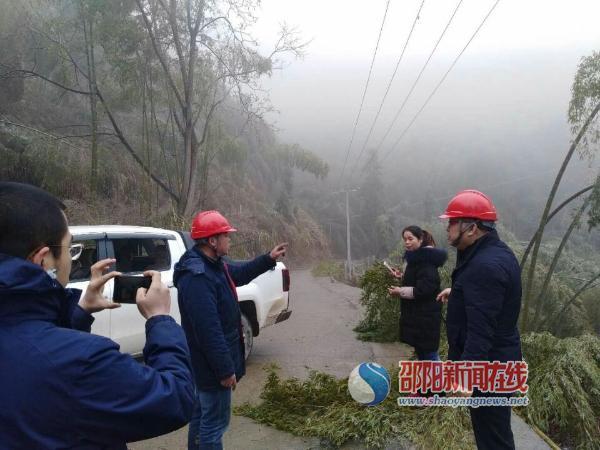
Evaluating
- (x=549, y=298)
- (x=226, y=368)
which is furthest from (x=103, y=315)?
(x=549, y=298)

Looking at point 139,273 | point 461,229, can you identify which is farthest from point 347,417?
point 139,273

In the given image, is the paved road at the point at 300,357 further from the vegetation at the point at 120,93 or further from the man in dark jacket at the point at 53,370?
the vegetation at the point at 120,93

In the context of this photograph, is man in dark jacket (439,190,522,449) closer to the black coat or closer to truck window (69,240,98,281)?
the black coat

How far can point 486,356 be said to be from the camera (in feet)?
8.32

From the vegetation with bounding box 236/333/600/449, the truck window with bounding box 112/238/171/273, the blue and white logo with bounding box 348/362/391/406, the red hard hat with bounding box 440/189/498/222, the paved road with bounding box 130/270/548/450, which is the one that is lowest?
the paved road with bounding box 130/270/548/450

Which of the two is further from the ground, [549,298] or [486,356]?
[486,356]

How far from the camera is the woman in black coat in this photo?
400 centimetres

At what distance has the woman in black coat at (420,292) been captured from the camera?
13.1 feet

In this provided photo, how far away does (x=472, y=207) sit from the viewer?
270 cm

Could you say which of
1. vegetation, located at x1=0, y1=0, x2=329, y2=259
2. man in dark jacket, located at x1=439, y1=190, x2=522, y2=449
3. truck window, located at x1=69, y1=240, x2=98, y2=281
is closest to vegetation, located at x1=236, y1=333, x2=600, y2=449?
man in dark jacket, located at x1=439, y1=190, x2=522, y2=449

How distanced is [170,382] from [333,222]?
49732 mm

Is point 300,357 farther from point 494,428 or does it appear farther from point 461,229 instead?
point 461,229

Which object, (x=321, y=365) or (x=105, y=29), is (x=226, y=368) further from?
(x=105, y=29)

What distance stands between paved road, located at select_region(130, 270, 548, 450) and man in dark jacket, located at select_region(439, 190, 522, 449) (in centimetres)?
103
